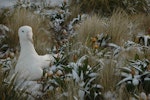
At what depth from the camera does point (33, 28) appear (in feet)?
16.4

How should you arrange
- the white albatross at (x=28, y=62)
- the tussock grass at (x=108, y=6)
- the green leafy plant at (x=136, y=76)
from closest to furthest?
the green leafy plant at (x=136, y=76)
the white albatross at (x=28, y=62)
the tussock grass at (x=108, y=6)

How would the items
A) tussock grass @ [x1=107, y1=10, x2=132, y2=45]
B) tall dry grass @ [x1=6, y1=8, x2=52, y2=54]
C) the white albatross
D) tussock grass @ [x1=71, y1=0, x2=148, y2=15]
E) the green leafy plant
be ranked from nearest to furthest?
the green leafy plant → the white albatross → tussock grass @ [x1=107, y1=10, x2=132, y2=45] → tall dry grass @ [x1=6, y1=8, x2=52, y2=54] → tussock grass @ [x1=71, y1=0, x2=148, y2=15]

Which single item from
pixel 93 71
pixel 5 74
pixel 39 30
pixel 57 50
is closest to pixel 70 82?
pixel 93 71

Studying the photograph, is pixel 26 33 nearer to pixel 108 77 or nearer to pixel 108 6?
pixel 108 77

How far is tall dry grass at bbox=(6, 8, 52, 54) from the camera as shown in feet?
15.3

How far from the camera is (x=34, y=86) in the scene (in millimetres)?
3217

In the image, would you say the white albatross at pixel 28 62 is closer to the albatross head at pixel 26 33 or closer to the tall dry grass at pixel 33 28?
the albatross head at pixel 26 33

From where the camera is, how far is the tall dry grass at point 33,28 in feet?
15.3

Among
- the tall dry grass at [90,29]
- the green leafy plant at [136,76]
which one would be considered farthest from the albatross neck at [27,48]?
the tall dry grass at [90,29]

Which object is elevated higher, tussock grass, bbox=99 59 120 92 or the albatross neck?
the albatross neck

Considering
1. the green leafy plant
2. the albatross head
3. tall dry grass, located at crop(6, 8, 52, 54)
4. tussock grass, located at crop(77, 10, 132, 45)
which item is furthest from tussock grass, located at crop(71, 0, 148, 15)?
the green leafy plant

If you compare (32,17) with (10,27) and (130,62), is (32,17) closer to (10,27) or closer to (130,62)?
(10,27)

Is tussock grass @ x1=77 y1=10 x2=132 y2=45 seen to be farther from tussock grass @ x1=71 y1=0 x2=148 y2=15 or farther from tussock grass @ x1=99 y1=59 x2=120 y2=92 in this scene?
tussock grass @ x1=99 y1=59 x2=120 y2=92

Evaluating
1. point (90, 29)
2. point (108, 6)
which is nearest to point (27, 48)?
point (90, 29)
